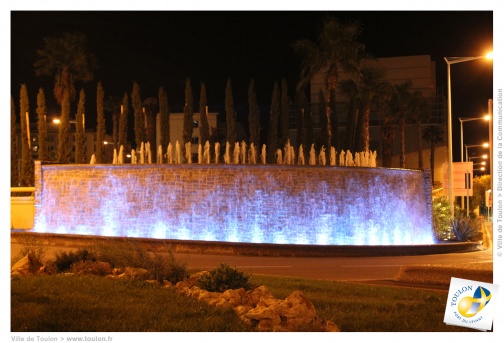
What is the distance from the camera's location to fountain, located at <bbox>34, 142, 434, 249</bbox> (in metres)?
24.5

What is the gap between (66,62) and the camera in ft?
154

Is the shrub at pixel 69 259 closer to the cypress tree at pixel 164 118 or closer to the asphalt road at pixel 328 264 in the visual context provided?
the asphalt road at pixel 328 264

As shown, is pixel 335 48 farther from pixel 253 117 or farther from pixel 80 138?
pixel 80 138

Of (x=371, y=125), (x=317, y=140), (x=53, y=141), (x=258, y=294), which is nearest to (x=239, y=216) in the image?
(x=258, y=294)

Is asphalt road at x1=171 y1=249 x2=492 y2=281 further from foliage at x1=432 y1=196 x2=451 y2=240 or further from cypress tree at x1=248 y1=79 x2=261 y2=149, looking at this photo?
cypress tree at x1=248 y1=79 x2=261 y2=149

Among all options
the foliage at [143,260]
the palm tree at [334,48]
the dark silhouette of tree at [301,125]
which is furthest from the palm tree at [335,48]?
the foliage at [143,260]

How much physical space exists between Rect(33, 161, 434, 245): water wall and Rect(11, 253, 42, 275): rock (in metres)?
9.55

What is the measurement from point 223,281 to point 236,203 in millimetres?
12212

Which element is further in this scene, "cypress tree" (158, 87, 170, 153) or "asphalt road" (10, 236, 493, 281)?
"cypress tree" (158, 87, 170, 153)

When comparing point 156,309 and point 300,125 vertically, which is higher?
point 300,125

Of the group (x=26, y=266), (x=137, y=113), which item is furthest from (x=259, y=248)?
(x=137, y=113)

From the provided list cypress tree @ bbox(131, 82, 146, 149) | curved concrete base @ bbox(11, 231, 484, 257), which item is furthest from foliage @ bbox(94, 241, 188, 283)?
cypress tree @ bbox(131, 82, 146, 149)

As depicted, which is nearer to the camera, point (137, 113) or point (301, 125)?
point (137, 113)

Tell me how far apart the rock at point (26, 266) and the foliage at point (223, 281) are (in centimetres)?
430
